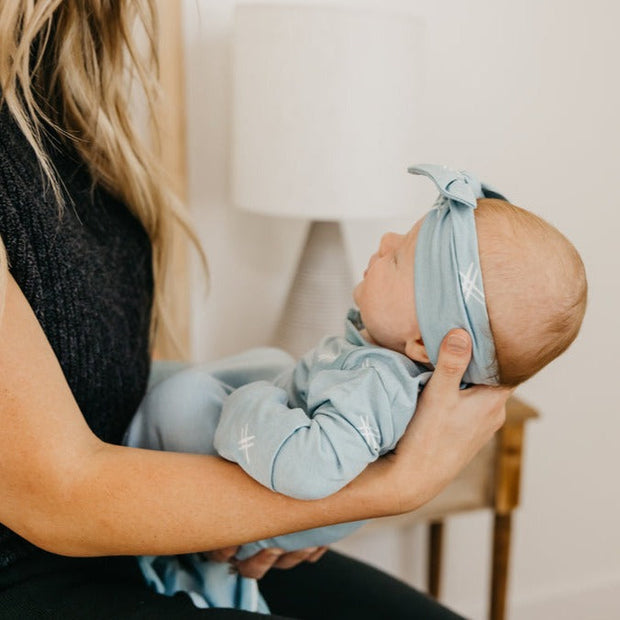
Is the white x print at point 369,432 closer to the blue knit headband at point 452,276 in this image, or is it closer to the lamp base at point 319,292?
the blue knit headband at point 452,276

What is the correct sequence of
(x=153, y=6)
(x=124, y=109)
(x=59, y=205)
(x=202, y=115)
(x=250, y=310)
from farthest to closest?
(x=250, y=310), (x=202, y=115), (x=124, y=109), (x=153, y=6), (x=59, y=205)

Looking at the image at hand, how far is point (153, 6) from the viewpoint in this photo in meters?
0.97

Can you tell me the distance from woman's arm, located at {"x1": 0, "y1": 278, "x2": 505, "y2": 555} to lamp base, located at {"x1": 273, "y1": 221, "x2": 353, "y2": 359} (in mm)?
721

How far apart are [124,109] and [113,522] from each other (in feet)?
1.83

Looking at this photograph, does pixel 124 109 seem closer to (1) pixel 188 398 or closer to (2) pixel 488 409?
(1) pixel 188 398

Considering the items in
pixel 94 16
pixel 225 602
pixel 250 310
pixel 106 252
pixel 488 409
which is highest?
pixel 94 16

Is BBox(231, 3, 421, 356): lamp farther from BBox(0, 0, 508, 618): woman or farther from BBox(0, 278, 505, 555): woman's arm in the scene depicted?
BBox(0, 278, 505, 555): woman's arm

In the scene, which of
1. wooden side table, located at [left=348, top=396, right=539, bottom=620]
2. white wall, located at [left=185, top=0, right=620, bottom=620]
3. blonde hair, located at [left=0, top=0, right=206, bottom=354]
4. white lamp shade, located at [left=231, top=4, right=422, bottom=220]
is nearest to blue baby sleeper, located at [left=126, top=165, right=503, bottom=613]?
blonde hair, located at [left=0, top=0, right=206, bottom=354]

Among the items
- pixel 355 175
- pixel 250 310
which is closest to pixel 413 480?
pixel 355 175

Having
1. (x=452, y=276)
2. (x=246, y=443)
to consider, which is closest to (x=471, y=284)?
(x=452, y=276)

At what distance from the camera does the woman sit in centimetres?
74

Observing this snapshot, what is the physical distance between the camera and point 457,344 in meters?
0.80

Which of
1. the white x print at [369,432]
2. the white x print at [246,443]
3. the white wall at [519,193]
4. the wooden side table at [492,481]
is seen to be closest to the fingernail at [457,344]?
the white x print at [369,432]

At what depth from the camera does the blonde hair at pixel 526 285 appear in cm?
81
